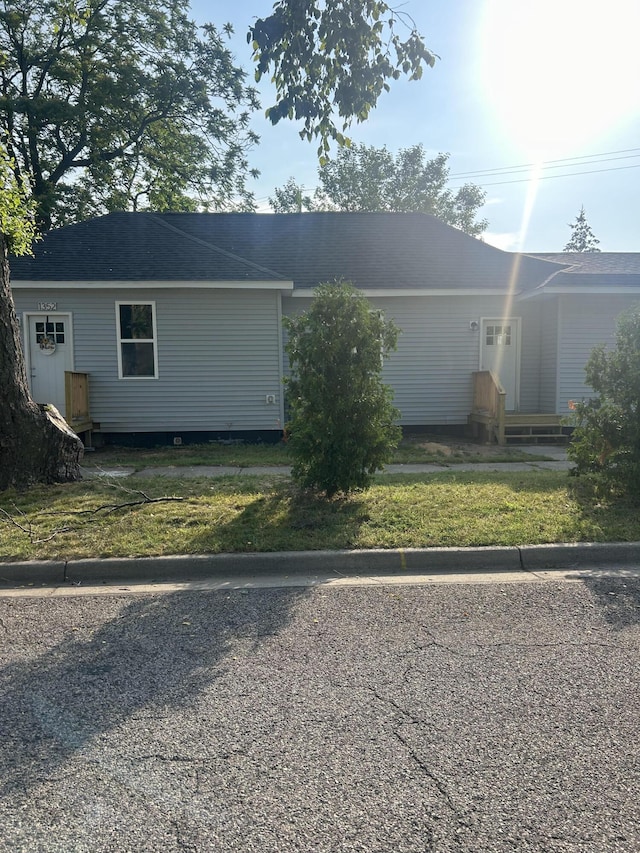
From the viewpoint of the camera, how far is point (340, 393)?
5969 millimetres

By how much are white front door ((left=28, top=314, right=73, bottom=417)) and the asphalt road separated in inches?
333

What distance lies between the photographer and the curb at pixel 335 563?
447 centimetres

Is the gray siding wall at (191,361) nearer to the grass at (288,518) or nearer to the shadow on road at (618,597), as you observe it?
the grass at (288,518)

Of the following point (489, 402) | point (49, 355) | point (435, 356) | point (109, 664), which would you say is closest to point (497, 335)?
point (435, 356)

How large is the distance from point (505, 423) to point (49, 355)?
369 inches

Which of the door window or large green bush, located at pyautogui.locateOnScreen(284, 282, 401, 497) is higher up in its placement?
the door window

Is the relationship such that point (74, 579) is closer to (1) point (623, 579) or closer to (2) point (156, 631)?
(2) point (156, 631)

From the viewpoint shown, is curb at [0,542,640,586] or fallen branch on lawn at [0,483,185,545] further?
fallen branch on lawn at [0,483,185,545]

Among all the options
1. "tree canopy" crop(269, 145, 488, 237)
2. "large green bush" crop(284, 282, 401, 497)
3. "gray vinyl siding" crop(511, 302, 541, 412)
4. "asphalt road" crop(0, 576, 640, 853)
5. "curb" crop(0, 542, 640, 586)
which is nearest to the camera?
"asphalt road" crop(0, 576, 640, 853)

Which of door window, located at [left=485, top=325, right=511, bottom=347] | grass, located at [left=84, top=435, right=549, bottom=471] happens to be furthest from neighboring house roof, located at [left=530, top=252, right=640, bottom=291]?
grass, located at [left=84, top=435, right=549, bottom=471]

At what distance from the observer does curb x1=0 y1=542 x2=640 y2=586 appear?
4.47 metres

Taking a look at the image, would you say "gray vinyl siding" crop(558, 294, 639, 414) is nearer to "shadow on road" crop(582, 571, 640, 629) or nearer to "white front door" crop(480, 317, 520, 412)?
"white front door" crop(480, 317, 520, 412)

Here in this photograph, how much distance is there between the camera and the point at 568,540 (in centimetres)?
499

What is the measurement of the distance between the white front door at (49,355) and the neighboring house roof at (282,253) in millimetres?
929
